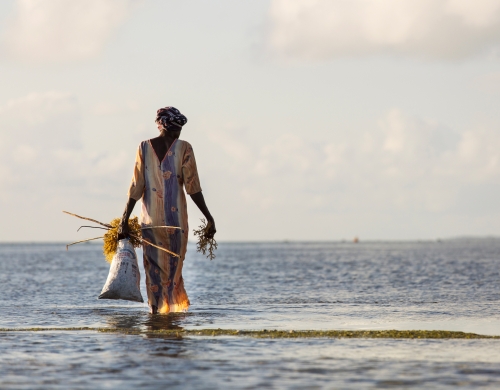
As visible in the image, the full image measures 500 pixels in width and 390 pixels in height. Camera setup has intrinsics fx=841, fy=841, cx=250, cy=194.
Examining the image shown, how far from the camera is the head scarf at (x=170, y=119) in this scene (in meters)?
10.9

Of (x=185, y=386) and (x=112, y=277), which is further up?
(x=112, y=277)

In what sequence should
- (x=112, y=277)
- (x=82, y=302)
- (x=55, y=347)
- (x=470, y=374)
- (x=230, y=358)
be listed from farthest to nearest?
1. (x=82, y=302)
2. (x=112, y=277)
3. (x=55, y=347)
4. (x=230, y=358)
5. (x=470, y=374)

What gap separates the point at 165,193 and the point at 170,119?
37.8 inches

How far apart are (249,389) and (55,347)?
289 cm

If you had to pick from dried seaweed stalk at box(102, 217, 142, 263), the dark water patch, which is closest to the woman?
dried seaweed stalk at box(102, 217, 142, 263)

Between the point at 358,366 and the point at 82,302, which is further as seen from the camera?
the point at 82,302

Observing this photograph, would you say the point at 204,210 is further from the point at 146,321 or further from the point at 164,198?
the point at 146,321

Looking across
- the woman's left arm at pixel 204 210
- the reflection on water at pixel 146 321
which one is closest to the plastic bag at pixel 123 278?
the reflection on water at pixel 146 321

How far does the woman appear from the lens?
10.8 metres

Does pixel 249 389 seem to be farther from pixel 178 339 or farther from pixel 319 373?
pixel 178 339

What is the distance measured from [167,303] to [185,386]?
4.94m

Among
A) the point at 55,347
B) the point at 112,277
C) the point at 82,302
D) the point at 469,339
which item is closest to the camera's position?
the point at 55,347

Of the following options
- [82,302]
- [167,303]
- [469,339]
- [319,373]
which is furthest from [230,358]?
[82,302]

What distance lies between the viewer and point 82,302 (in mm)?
15453
